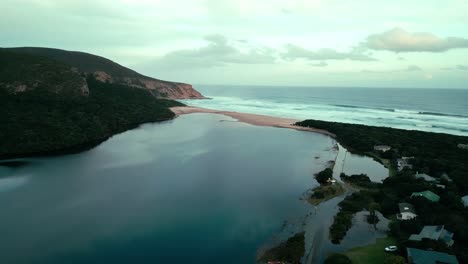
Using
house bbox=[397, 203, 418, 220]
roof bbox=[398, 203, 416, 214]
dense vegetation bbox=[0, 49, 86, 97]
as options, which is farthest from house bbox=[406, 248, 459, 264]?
dense vegetation bbox=[0, 49, 86, 97]

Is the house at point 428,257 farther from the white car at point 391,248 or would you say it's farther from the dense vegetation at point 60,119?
the dense vegetation at point 60,119

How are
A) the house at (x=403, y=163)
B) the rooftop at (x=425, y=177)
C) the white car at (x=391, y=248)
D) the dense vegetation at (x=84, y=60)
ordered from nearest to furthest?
1. the white car at (x=391, y=248)
2. the rooftop at (x=425, y=177)
3. the house at (x=403, y=163)
4. the dense vegetation at (x=84, y=60)

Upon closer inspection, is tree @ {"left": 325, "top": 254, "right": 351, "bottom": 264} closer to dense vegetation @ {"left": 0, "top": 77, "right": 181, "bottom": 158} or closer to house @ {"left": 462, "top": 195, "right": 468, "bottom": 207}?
house @ {"left": 462, "top": 195, "right": 468, "bottom": 207}

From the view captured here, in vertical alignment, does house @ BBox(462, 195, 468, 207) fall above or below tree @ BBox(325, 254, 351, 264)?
above

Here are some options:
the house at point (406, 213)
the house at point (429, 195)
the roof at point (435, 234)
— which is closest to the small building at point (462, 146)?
the house at point (429, 195)

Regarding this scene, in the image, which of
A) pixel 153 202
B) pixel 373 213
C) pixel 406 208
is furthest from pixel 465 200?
pixel 153 202
